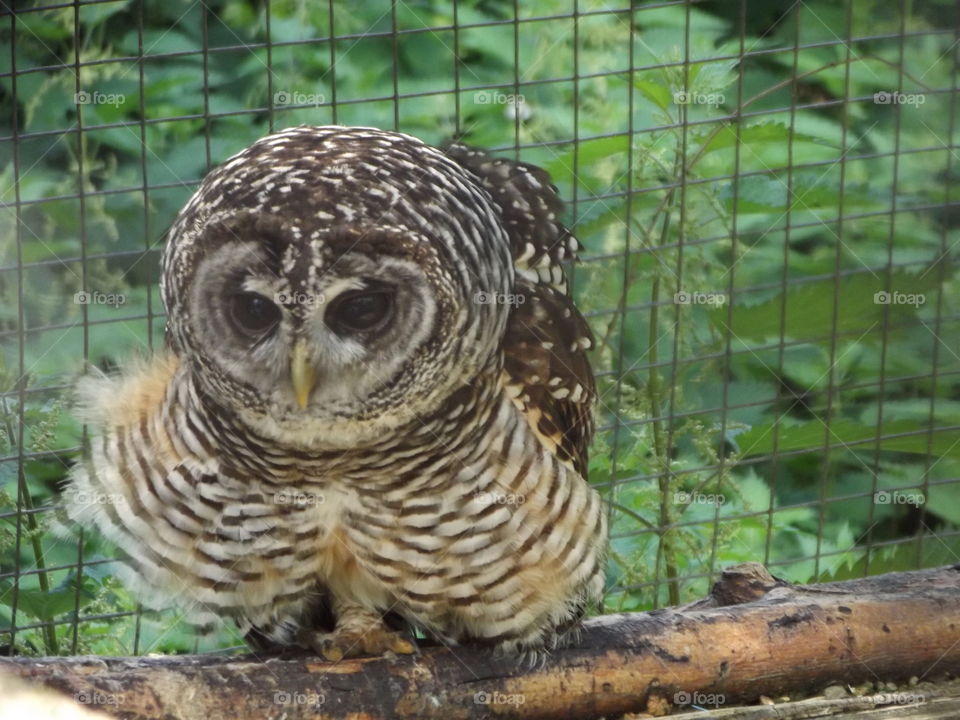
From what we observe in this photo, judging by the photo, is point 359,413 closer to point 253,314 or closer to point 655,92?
point 253,314

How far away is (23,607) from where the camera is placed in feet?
9.58

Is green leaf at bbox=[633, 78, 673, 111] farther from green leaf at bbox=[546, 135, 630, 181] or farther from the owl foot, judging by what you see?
the owl foot

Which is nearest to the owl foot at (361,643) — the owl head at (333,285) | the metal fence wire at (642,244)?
the metal fence wire at (642,244)

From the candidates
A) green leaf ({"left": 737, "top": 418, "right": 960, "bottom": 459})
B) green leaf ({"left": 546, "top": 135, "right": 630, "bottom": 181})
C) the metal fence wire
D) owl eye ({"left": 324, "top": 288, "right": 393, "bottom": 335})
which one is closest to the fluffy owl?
owl eye ({"left": 324, "top": 288, "right": 393, "bottom": 335})

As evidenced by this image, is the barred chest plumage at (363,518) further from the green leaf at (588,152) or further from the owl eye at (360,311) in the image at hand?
the green leaf at (588,152)

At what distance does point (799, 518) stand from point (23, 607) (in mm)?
2186

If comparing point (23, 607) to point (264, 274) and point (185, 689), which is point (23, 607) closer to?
point (185, 689)

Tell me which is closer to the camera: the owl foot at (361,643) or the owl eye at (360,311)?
the owl eye at (360,311)

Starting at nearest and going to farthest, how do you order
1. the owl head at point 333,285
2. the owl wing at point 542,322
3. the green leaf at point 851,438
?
the owl head at point 333,285 < the owl wing at point 542,322 < the green leaf at point 851,438

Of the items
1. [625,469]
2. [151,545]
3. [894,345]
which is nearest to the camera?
[151,545]

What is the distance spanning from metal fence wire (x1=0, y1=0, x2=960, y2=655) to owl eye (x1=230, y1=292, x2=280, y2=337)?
2.42 feet

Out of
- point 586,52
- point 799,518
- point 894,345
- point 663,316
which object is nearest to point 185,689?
point 663,316

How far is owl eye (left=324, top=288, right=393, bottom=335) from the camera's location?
2.03 metres

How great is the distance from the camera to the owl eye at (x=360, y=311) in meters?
2.03
